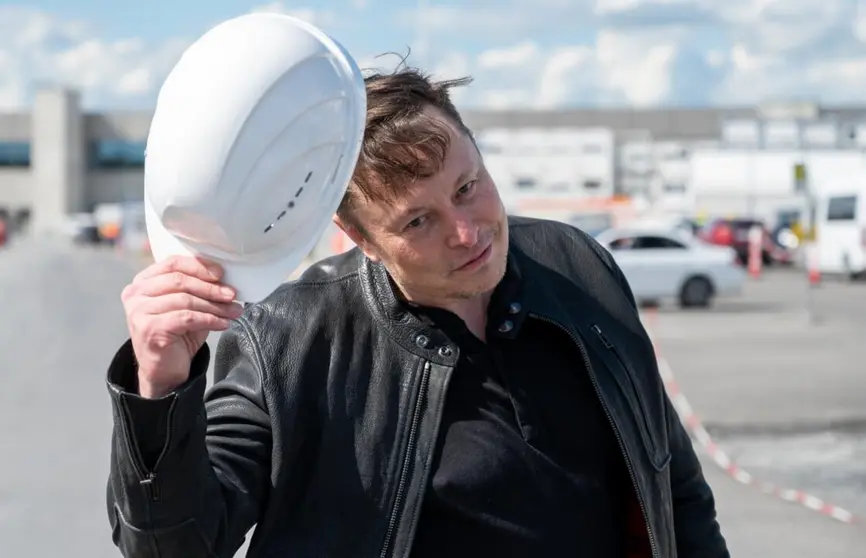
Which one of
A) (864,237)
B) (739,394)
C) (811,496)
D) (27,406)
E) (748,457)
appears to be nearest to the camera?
(811,496)

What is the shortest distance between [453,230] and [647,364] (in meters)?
0.50

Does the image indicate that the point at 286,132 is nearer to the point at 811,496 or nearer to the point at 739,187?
the point at 811,496

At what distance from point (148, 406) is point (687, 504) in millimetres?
1173

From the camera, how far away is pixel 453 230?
2.17 meters

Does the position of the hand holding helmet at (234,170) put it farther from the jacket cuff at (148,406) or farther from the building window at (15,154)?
the building window at (15,154)

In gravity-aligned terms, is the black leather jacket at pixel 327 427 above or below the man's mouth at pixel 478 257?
below

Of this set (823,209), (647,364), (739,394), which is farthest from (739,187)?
(647,364)

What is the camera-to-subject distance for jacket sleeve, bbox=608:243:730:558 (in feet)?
8.20

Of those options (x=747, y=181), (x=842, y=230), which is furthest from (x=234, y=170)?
(x=747, y=181)

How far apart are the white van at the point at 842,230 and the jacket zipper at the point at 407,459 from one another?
1188 inches

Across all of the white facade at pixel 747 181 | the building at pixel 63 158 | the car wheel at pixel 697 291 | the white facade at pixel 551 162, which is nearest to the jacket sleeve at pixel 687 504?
the car wheel at pixel 697 291

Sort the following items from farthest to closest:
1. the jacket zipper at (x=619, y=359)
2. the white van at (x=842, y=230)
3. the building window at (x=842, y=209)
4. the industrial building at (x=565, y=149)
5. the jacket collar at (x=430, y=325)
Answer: the industrial building at (x=565, y=149) < the building window at (x=842, y=209) < the white van at (x=842, y=230) < the jacket zipper at (x=619, y=359) < the jacket collar at (x=430, y=325)

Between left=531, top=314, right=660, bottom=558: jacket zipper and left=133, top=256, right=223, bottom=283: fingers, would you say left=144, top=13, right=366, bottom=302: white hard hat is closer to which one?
left=133, top=256, right=223, bottom=283: fingers

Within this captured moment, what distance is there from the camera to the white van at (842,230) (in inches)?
1237
